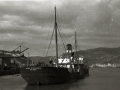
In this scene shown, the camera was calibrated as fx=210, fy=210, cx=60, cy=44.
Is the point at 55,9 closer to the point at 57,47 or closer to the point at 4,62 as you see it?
the point at 57,47

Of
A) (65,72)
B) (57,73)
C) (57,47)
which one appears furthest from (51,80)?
(57,47)

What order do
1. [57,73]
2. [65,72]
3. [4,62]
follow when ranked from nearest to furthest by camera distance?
[57,73] → [65,72] → [4,62]

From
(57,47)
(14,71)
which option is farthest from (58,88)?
(14,71)

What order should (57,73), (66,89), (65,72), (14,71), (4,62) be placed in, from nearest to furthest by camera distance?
1. (66,89)
2. (57,73)
3. (65,72)
4. (14,71)
5. (4,62)

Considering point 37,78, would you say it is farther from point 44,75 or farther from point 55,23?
point 55,23

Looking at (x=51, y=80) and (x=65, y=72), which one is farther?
(x=65, y=72)

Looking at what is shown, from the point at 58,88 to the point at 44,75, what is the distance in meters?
3.12

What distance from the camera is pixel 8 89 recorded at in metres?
34.3

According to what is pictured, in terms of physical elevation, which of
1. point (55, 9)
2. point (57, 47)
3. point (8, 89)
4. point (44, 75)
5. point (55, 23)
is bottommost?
point (8, 89)

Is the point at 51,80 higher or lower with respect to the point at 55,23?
lower

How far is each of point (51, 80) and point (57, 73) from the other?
1537mm

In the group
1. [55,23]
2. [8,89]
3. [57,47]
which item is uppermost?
[55,23]

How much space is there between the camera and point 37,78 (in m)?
34.7

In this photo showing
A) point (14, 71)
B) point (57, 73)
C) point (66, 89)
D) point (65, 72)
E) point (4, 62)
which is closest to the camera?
point (66, 89)
